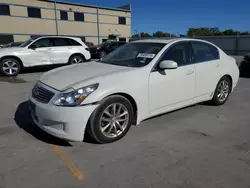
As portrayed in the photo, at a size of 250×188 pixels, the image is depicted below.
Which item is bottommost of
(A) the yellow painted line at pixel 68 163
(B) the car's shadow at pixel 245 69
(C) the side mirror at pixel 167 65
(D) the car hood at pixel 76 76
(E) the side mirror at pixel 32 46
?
(A) the yellow painted line at pixel 68 163

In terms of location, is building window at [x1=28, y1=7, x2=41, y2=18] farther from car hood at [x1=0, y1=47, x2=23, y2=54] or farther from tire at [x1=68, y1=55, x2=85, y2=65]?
car hood at [x1=0, y1=47, x2=23, y2=54]

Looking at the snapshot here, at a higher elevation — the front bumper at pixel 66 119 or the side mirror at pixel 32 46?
the side mirror at pixel 32 46

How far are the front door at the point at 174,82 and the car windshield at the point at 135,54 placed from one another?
22cm

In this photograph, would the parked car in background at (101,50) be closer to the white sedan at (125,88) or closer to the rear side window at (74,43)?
the rear side window at (74,43)

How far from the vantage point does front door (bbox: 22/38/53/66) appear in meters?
9.12

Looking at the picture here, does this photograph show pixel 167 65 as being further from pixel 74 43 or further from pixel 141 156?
pixel 74 43

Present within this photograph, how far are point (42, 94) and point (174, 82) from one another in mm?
2182

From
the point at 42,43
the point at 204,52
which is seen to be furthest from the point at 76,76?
the point at 42,43

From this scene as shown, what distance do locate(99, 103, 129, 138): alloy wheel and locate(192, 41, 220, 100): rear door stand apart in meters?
1.75

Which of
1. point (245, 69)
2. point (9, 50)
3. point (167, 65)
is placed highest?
point (9, 50)

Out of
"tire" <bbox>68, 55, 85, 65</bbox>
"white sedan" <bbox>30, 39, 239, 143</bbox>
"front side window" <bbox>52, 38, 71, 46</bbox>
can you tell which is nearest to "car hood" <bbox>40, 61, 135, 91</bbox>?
"white sedan" <bbox>30, 39, 239, 143</bbox>

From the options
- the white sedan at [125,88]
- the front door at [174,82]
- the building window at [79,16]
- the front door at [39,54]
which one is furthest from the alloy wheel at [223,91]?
the building window at [79,16]

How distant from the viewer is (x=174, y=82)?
3.81 meters

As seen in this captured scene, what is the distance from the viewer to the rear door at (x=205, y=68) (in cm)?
425
